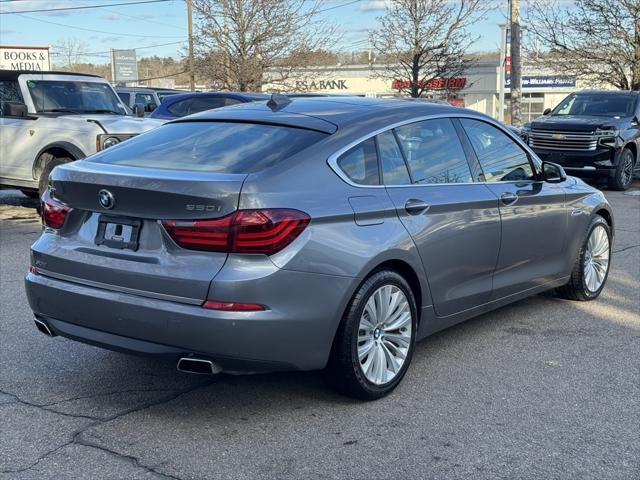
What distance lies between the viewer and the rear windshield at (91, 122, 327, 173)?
411 cm

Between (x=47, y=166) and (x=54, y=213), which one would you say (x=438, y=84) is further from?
(x=54, y=213)

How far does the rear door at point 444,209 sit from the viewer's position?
4.56 meters

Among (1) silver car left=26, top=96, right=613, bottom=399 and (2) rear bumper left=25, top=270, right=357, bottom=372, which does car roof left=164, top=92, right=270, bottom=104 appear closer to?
(1) silver car left=26, top=96, right=613, bottom=399

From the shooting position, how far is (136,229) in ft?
12.9

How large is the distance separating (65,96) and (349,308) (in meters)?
9.04

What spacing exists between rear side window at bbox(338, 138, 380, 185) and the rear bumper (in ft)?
2.09

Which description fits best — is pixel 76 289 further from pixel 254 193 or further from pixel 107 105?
pixel 107 105

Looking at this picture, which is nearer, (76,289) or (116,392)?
(76,289)

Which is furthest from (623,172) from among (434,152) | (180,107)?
(434,152)

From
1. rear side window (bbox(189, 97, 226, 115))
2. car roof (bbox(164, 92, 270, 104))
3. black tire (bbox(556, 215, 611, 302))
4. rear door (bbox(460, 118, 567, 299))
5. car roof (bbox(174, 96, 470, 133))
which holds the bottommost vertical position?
black tire (bbox(556, 215, 611, 302))

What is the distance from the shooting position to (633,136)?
51.1 feet

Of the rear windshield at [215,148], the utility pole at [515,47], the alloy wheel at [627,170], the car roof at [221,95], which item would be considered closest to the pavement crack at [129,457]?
the rear windshield at [215,148]

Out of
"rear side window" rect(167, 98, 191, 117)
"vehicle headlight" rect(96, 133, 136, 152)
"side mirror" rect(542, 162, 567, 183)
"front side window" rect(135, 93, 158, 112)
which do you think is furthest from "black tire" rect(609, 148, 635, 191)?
"front side window" rect(135, 93, 158, 112)

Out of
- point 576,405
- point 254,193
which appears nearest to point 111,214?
point 254,193
